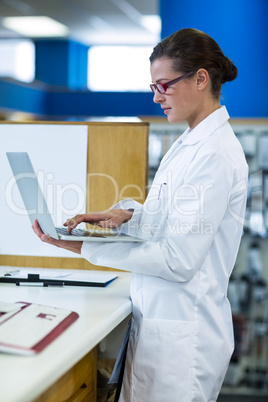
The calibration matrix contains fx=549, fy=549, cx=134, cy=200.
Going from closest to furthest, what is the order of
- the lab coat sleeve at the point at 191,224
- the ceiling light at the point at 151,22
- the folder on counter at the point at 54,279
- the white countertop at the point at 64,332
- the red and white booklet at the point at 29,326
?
the white countertop at the point at 64,332
the red and white booklet at the point at 29,326
the lab coat sleeve at the point at 191,224
the folder on counter at the point at 54,279
the ceiling light at the point at 151,22

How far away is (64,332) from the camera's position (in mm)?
1401

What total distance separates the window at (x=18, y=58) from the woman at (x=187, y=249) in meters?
12.4

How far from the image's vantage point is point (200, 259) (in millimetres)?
1655

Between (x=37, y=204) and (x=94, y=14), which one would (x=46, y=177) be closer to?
(x=37, y=204)

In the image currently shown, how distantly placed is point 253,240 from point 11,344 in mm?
A: 3269

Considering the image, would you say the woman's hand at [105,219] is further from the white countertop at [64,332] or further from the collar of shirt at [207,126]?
the collar of shirt at [207,126]

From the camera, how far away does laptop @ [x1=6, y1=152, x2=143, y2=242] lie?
5.80 feet

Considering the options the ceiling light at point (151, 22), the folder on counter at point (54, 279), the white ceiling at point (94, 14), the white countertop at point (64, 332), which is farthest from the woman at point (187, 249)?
the ceiling light at point (151, 22)

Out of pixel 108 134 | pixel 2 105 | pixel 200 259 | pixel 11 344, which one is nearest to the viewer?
pixel 11 344

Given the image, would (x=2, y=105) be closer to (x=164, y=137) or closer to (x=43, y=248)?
(x=164, y=137)

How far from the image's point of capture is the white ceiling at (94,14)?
9539mm

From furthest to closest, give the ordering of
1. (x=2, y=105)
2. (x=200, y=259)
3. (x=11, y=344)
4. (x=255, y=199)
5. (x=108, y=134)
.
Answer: (x=2, y=105) < (x=255, y=199) < (x=108, y=134) < (x=200, y=259) < (x=11, y=344)

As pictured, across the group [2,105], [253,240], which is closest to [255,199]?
[253,240]

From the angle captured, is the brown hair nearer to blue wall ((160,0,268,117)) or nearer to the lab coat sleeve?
the lab coat sleeve
